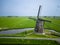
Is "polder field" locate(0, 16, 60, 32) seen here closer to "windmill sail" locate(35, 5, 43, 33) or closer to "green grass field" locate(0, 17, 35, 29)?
"green grass field" locate(0, 17, 35, 29)

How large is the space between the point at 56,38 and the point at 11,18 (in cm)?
236

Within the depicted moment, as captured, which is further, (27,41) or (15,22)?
(15,22)

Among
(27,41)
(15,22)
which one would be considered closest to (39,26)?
(15,22)

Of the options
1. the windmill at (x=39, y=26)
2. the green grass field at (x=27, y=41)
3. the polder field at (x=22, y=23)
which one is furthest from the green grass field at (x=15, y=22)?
the green grass field at (x=27, y=41)

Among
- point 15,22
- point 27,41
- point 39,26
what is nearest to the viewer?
point 27,41

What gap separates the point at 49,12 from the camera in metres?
6.49

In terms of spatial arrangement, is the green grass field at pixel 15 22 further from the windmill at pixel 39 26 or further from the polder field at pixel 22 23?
the windmill at pixel 39 26

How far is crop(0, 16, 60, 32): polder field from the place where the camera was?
6.72 m

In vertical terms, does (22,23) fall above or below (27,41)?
above

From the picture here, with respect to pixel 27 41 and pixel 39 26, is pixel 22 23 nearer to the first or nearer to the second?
pixel 39 26

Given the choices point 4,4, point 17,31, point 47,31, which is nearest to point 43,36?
point 47,31

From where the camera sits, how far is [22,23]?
7.10 m

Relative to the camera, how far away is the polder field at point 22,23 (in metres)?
6.72

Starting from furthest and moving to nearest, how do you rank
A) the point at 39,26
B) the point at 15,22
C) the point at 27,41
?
1. the point at 39,26
2. the point at 15,22
3. the point at 27,41
